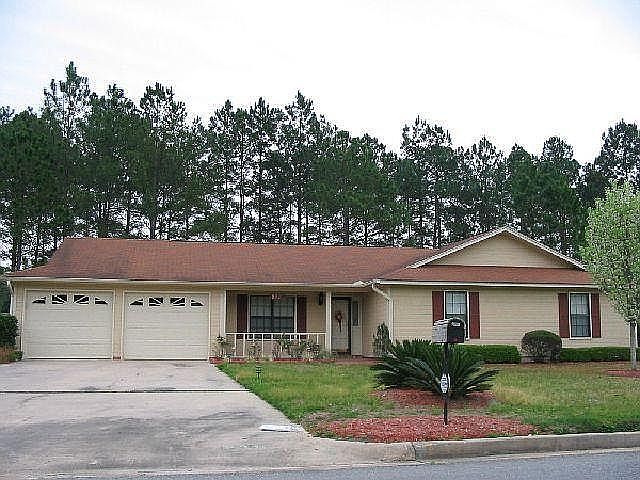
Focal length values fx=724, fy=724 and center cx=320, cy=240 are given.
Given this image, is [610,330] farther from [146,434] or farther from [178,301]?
[146,434]

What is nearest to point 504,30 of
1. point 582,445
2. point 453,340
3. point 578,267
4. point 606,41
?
point 606,41

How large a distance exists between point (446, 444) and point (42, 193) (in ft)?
89.9

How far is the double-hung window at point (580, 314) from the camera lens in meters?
22.6

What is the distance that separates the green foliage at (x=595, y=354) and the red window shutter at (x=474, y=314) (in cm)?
263

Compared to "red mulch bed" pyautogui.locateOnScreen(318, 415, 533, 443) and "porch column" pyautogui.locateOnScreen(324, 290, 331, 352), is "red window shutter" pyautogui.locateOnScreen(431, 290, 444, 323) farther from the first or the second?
"red mulch bed" pyautogui.locateOnScreen(318, 415, 533, 443)

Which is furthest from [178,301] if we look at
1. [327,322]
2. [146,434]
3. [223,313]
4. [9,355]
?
[146,434]

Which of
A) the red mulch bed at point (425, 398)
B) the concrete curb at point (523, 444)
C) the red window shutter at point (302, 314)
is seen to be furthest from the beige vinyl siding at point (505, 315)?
the concrete curb at point (523, 444)

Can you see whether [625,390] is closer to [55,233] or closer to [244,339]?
[244,339]

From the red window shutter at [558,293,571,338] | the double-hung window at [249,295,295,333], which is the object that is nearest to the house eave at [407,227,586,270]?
the red window shutter at [558,293,571,338]

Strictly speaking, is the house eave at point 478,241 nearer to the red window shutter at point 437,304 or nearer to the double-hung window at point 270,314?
the red window shutter at point 437,304

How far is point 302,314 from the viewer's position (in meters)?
23.9

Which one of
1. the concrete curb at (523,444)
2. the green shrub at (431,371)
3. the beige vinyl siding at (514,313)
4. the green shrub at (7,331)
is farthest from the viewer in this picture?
the beige vinyl siding at (514,313)

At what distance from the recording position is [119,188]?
34781 mm

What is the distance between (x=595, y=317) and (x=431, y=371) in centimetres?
1281
